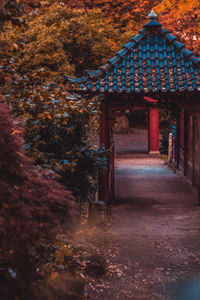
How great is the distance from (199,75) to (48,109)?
6.57m

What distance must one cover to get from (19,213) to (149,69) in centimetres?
921

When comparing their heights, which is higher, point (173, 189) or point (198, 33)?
point (198, 33)

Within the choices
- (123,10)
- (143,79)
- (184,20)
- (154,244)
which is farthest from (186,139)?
(123,10)

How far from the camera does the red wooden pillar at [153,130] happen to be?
25727mm

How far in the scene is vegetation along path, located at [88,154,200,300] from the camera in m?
6.11

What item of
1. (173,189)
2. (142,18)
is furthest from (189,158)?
(142,18)

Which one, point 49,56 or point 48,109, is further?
point 49,56

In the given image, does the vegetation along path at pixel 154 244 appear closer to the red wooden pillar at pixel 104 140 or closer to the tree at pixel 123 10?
the red wooden pillar at pixel 104 140

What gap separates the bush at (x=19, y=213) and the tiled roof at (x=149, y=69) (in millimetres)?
7059

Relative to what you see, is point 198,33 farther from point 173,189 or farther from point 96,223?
point 96,223

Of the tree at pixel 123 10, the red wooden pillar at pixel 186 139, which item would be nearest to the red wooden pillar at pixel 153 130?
the tree at pixel 123 10

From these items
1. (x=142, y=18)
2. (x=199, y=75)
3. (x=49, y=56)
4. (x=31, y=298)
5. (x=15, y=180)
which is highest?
(x=142, y=18)

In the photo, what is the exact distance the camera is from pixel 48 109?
612 cm

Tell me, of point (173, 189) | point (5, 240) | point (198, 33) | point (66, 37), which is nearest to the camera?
point (5, 240)
